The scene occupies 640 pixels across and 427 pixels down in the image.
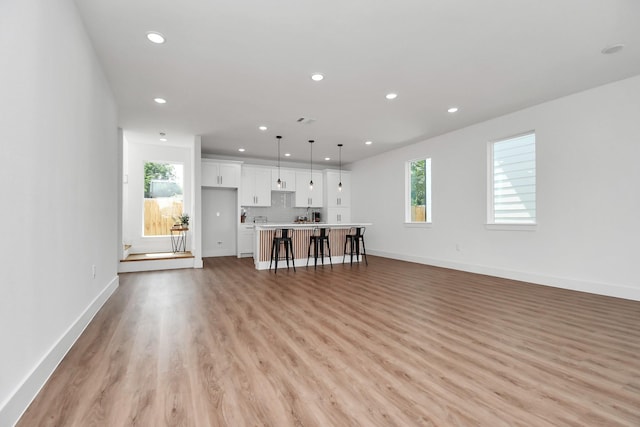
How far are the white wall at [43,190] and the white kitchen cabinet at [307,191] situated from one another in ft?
20.2

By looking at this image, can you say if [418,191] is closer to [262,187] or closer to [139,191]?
[262,187]

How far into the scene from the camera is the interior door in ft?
27.1

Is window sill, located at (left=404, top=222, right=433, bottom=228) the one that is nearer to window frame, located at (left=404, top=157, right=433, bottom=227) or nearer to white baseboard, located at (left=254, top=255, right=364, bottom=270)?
window frame, located at (left=404, top=157, right=433, bottom=227)

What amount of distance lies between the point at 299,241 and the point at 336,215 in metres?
3.07

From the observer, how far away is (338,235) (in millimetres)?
7141

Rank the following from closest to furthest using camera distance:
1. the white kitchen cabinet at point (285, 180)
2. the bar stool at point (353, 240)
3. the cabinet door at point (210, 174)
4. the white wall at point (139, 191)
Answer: the bar stool at point (353, 240) < the white wall at point (139, 191) < the cabinet door at point (210, 174) < the white kitchen cabinet at point (285, 180)

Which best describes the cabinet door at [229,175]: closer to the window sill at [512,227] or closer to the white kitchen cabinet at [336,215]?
the white kitchen cabinet at [336,215]

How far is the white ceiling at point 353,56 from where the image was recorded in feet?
8.54

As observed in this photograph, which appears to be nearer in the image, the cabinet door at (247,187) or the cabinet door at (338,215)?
the cabinet door at (247,187)

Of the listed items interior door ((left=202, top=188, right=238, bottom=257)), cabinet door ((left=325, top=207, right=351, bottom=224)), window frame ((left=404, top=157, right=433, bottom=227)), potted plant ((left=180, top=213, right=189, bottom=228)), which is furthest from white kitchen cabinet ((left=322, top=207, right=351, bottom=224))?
potted plant ((left=180, top=213, right=189, bottom=228))

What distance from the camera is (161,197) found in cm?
746

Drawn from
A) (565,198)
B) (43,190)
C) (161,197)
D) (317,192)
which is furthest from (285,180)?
(43,190)

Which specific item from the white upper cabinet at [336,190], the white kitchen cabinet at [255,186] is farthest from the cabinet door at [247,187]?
the white upper cabinet at [336,190]

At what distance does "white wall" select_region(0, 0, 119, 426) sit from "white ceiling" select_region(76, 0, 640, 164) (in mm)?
716
